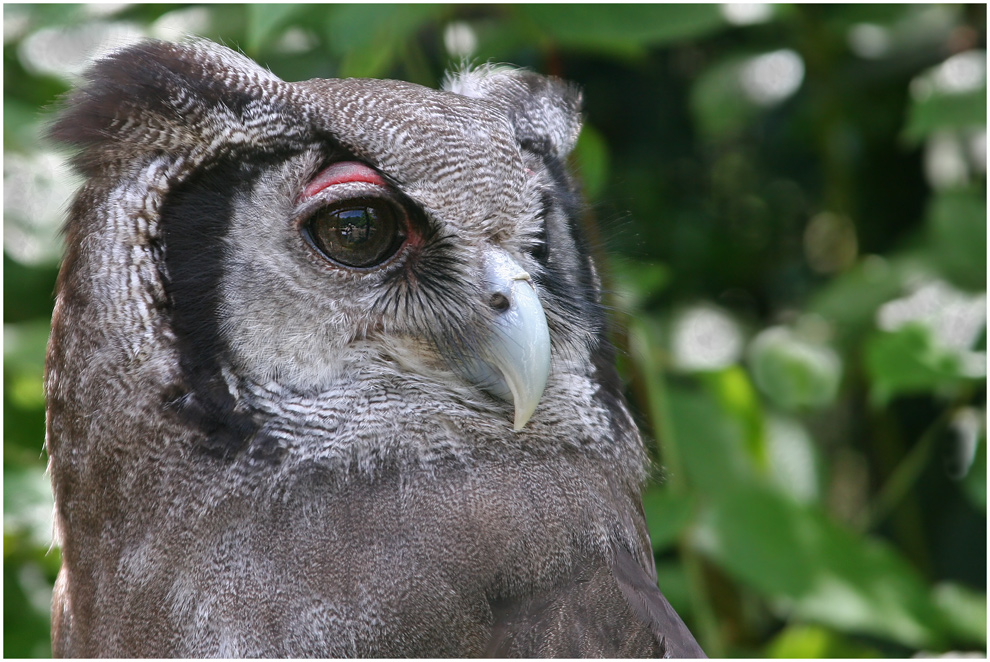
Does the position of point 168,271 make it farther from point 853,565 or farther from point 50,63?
point 853,565

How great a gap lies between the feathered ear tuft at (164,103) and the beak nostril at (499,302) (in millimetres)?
364

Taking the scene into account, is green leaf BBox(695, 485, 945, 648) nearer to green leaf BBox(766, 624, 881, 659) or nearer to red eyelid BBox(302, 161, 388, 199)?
green leaf BBox(766, 624, 881, 659)

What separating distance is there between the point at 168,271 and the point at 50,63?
155cm

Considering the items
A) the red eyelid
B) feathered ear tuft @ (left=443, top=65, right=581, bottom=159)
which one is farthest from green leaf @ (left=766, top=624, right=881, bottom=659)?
the red eyelid

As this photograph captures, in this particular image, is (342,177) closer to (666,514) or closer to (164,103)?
(164,103)

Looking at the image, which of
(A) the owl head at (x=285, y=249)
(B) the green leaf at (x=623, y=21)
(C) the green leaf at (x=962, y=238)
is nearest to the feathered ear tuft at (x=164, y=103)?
(A) the owl head at (x=285, y=249)

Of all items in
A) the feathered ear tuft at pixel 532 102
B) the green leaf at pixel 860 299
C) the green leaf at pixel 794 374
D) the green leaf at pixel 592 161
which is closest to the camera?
the feathered ear tuft at pixel 532 102

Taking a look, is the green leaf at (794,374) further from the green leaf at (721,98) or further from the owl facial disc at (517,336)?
the owl facial disc at (517,336)

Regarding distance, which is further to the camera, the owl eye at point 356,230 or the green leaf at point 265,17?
the green leaf at point 265,17

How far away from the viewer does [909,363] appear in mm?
2092

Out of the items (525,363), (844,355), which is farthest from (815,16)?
(525,363)

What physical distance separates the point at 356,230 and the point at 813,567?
1.42 m

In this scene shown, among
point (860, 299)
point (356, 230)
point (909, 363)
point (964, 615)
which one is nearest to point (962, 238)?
point (860, 299)

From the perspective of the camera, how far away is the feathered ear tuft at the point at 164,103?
128cm
